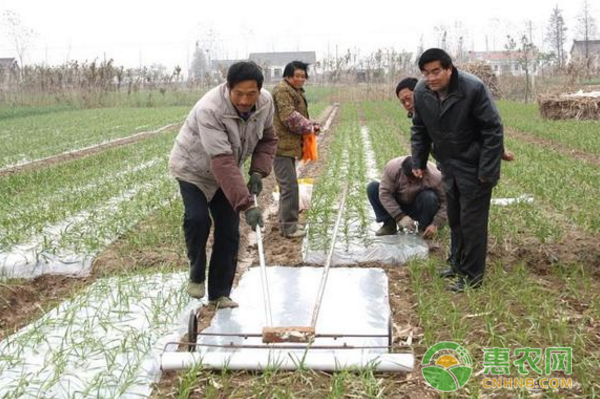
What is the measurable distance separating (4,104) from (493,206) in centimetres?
2851

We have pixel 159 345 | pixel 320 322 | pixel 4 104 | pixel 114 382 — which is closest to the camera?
pixel 114 382

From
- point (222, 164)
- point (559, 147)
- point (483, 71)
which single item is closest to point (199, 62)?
point (483, 71)

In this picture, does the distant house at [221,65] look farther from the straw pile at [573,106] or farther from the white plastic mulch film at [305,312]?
the white plastic mulch film at [305,312]

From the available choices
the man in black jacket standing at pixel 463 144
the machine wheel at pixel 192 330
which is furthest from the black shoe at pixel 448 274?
the machine wheel at pixel 192 330

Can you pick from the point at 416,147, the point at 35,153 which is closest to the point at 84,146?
the point at 35,153

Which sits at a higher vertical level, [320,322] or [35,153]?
[35,153]

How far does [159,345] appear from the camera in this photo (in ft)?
11.4

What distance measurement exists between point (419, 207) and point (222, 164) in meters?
2.36

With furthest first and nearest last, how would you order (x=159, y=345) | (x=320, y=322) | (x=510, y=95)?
(x=510, y=95)
(x=320, y=322)
(x=159, y=345)

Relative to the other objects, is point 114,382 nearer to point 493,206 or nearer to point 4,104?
point 493,206

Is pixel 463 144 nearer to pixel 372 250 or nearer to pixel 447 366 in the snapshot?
pixel 372 250

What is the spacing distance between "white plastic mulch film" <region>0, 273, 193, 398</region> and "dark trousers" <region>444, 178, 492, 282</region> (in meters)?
1.81

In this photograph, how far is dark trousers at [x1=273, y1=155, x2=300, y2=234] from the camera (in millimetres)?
5758

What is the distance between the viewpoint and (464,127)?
417 centimetres
